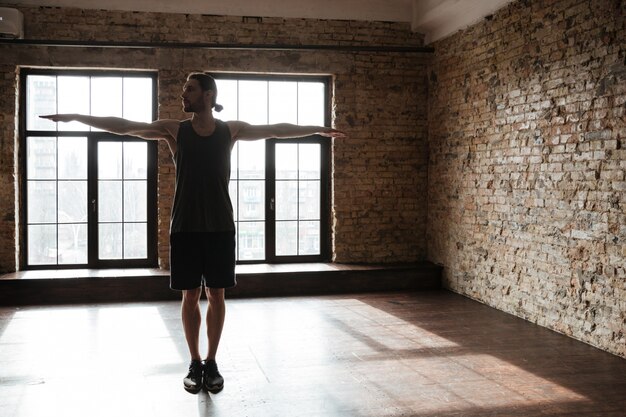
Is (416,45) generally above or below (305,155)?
above

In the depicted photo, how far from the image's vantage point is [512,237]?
22.2 feet

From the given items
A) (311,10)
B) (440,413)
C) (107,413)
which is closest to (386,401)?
(440,413)

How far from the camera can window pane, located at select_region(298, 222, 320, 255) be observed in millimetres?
8703

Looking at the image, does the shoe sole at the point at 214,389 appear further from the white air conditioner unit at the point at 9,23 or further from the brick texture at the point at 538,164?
the white air conditioner unit at the point at 9,23

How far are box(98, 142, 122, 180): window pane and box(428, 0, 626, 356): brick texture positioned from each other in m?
4.08

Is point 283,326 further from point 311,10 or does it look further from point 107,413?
point 311,10

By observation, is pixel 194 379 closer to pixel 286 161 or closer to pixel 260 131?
pixel 260 131

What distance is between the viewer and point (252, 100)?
8508 mm

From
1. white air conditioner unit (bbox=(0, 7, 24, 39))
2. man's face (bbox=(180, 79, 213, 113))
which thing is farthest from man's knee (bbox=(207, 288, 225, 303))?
white air conditioner unit (bbox=(0, 7, 24, 39))

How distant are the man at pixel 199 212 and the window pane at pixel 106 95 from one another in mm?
4416

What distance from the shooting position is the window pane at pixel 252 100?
8.48 meters

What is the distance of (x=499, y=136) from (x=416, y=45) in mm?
2307

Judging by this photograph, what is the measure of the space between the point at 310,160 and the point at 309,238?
105 cm

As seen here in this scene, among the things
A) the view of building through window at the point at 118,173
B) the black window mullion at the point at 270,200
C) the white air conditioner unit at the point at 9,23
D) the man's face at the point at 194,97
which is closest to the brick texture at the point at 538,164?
the view of building through window at the point at 118,173
